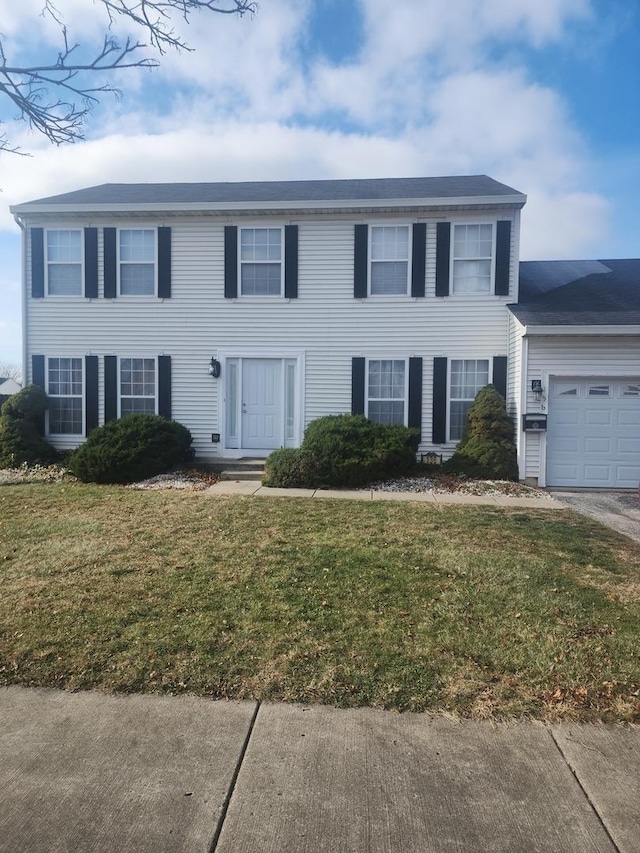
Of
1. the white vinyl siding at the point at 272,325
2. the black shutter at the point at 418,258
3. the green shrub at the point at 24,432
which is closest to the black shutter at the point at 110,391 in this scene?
the white vinyl siding at the point at 272,325

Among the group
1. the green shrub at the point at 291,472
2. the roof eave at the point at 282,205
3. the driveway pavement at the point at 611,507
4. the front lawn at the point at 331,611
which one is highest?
the roof eave at the point at 282,205

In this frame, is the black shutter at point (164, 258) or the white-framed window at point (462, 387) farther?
the black shutter at point (164, 258)

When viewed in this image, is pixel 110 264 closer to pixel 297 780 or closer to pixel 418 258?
pixel 418 258

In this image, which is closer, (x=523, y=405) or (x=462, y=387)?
(x=523, y=405)

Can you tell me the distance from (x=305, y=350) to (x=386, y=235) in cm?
297

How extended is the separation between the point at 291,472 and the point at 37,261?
7.74 metres

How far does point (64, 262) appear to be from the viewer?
12.0m

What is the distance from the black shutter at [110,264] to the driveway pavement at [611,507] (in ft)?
32.7

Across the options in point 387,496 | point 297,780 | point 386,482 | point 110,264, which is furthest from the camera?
point 110,264

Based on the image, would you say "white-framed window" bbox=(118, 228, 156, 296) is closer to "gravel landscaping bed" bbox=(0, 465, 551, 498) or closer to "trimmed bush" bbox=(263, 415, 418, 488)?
"gravel landscaping bed" bbox=(0, 465, 551, 498)

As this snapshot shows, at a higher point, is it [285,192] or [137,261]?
[285,192]

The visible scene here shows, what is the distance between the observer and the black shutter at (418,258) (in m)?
11.3

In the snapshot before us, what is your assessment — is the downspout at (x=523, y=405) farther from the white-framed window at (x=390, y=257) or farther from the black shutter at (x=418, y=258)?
the white-framed window at (x=390, y=257)

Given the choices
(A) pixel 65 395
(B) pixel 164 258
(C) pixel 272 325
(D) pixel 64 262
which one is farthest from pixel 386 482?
(D) pixel 64 262
